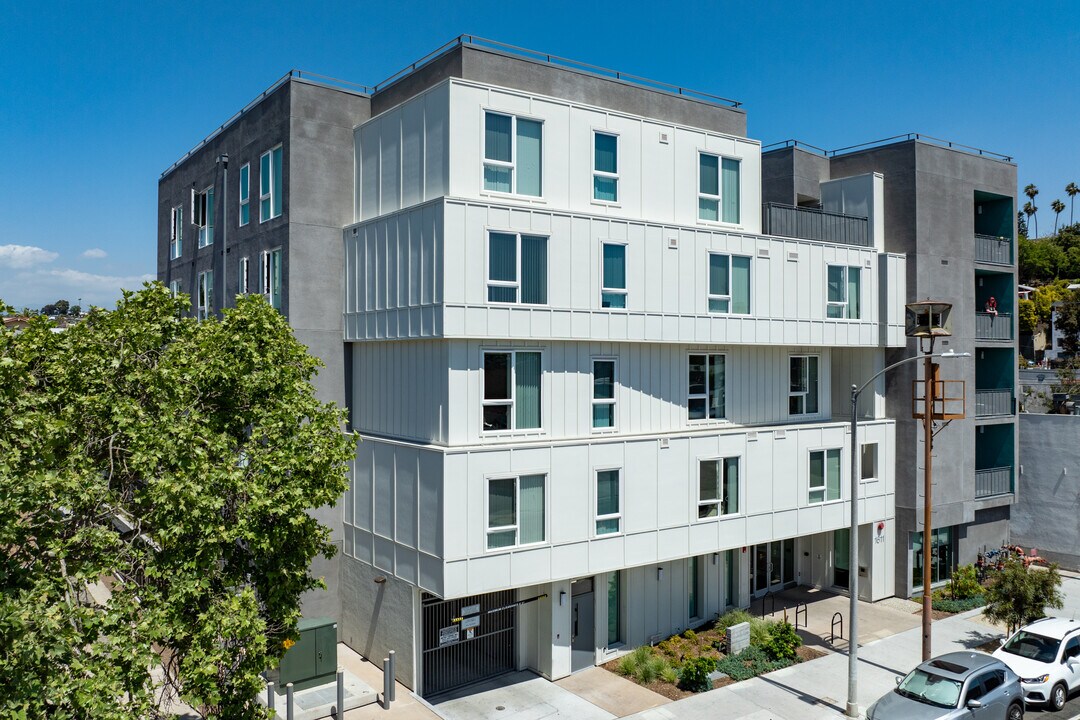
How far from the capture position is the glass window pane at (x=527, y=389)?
1845cm

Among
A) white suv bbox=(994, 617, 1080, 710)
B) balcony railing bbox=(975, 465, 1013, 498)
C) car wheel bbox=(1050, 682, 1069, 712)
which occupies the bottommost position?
car wheel bbox=(1050, 682, 1069, 712)

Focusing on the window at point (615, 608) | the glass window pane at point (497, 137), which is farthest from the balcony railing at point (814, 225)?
the window at point (615, 608)

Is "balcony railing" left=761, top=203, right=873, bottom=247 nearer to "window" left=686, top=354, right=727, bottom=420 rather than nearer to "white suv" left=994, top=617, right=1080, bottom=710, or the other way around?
"window" left=686, top=354, right=727, bottom=420

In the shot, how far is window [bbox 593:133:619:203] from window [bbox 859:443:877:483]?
11.7 metres

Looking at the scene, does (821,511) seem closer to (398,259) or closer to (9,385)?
(398,259)

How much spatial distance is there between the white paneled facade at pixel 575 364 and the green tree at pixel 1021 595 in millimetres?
4314

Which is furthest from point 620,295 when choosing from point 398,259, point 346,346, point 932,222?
point 932,222

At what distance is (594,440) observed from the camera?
736 inches

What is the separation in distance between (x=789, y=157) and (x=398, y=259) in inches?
581

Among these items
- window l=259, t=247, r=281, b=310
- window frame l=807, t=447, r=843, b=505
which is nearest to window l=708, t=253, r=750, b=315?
window frame l=807, t=447, r=843, b=505

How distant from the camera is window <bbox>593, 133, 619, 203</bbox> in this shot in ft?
65.1

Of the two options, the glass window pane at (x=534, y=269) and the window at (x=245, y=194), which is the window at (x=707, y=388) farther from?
the window at (x=245, y=194)

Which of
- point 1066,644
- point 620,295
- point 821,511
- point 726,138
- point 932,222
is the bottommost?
point 1066,644

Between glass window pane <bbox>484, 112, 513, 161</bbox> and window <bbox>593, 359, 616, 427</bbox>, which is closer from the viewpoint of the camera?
glass window pane <bbox>484, 112, 513, 161</bbox>
